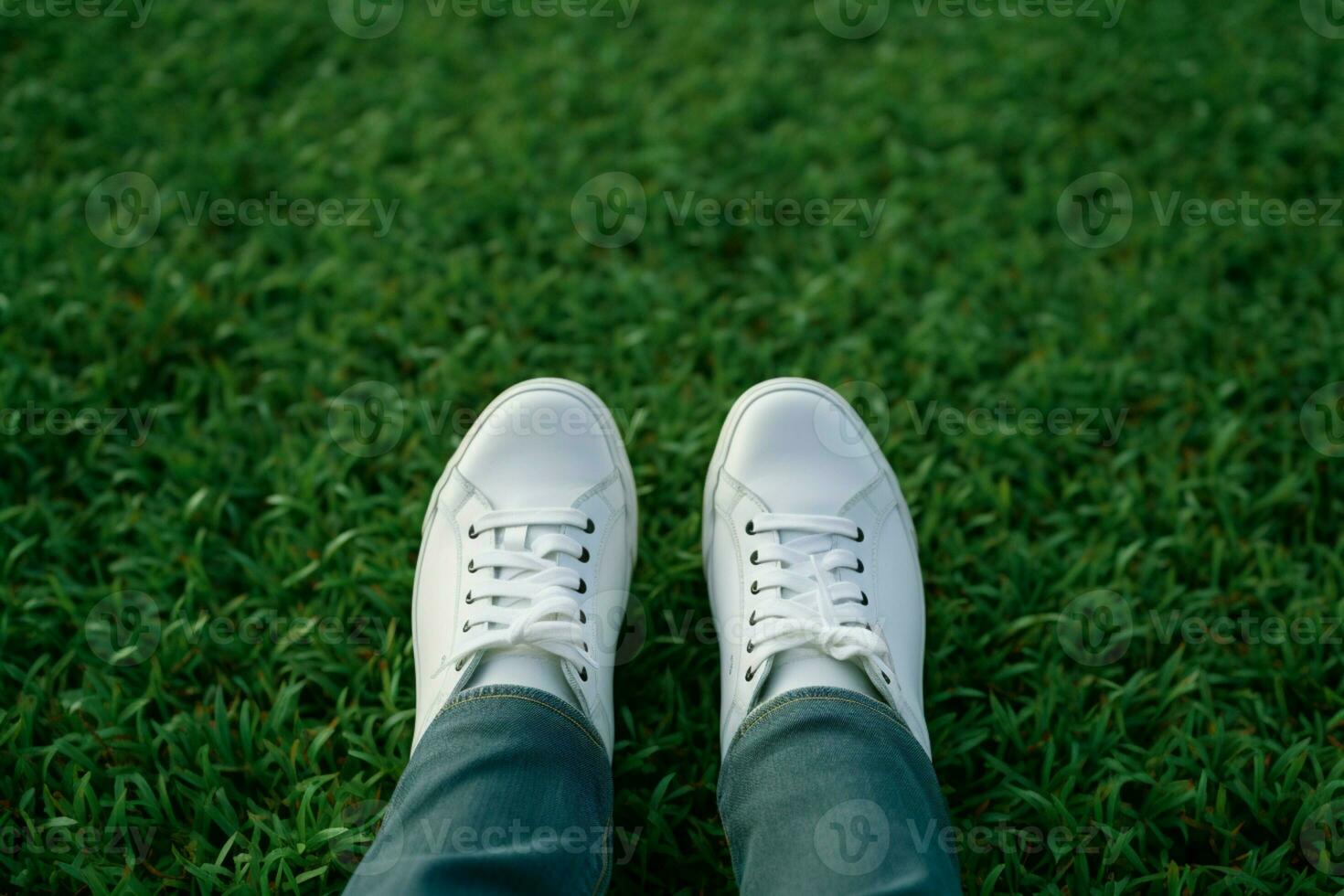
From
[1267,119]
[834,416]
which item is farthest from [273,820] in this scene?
[1267,119]

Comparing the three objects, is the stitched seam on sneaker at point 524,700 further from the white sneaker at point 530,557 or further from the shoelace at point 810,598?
the shoelace at point 810,598

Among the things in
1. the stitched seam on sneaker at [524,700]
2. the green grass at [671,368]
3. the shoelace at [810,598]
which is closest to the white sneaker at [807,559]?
the shoelace at [810,598]

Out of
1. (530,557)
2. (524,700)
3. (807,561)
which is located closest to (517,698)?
(524,700)

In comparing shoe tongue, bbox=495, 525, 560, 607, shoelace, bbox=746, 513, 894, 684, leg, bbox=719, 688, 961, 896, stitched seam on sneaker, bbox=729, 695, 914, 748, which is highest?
shoe tongue, bbox=495, 525, 560, 607

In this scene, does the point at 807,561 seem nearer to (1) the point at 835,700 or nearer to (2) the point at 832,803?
(1) the point at 835,700

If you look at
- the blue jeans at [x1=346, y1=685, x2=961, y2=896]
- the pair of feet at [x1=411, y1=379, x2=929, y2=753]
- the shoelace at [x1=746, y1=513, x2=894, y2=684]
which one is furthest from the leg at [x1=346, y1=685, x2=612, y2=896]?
the shoelace at [x1=746, y1=513, x2=894, y2=684]

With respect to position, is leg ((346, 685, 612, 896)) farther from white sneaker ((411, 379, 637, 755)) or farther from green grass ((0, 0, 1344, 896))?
green grass ((0, 0, 1344, 896))

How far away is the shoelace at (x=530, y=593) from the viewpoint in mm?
1473

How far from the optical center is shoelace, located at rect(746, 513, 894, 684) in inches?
58.2

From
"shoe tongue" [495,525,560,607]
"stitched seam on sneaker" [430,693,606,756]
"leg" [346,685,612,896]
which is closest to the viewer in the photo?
"leg" [346,685,612,896]

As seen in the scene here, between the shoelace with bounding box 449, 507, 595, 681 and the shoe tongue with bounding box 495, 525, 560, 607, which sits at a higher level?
the shoe tongue with bounding box 495, 525, 560, 607

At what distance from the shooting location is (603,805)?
4.39ft

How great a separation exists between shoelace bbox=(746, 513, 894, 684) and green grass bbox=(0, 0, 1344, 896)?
0.22 m

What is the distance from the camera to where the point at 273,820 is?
150 cm
